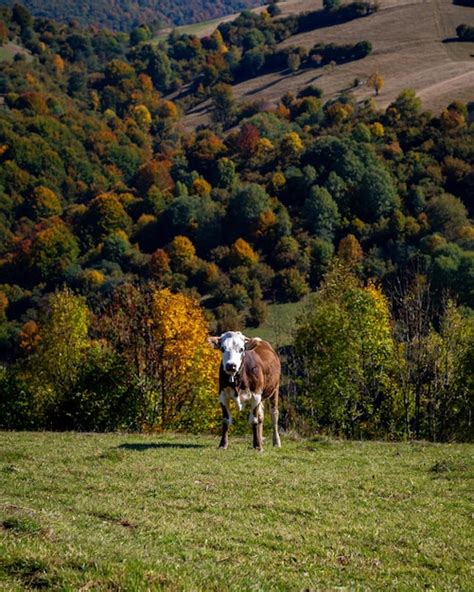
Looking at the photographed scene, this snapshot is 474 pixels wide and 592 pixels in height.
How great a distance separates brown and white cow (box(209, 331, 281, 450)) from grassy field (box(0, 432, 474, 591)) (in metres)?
1.03

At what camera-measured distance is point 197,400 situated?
145ft

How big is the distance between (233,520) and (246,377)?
8390mm

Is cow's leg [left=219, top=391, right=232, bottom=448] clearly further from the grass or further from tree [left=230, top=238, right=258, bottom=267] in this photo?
tree [left=230, top=238, right=258, bottom=267]

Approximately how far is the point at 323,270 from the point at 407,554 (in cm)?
12671

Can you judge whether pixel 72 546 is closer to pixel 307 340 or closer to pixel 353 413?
pixel 353 413

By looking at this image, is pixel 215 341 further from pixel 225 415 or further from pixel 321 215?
pixel 321 215

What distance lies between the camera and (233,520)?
12703 mm

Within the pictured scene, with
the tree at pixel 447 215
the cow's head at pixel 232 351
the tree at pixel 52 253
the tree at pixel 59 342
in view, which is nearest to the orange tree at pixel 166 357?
the tree at pixel 59 342

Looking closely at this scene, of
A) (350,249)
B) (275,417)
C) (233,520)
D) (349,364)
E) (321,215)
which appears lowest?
(350,249)

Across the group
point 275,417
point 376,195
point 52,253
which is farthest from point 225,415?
point 52,253

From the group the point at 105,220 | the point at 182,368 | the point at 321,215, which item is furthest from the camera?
the point at 105,220

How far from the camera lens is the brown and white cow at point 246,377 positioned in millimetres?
19906

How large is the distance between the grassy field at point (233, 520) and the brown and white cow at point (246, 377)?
3.38ft

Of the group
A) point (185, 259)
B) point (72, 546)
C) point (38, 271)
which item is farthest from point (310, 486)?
point (38, 271)
